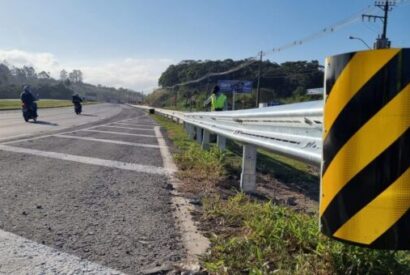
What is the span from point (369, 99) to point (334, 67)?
28 centimetres

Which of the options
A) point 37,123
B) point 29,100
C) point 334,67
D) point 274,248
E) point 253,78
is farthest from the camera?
point 253,78

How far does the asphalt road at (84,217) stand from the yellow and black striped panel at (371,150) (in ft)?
4.69

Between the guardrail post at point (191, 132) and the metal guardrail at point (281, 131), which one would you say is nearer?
the metal guardrail at point (281, 131)

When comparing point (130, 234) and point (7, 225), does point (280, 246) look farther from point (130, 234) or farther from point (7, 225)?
point (7, 225)

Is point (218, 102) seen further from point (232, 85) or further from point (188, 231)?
point (232, 85)

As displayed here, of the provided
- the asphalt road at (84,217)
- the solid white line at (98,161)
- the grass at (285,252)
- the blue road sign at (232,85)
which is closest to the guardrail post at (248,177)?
the asphalt road at (84,217)

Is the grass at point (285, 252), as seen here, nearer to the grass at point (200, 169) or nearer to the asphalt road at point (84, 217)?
the asphalt road at point (84, 217)

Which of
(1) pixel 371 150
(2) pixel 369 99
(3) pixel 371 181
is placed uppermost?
(2) pixel 369 99

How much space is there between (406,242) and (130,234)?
2264 millimetres

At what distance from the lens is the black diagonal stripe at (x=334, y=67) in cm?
230

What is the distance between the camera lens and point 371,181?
2180mm

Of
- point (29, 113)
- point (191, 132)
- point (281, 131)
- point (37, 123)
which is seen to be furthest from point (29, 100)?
point (281, 131)

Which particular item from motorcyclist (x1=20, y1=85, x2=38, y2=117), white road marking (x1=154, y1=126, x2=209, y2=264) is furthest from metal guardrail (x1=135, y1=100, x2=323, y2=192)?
motorcyclist (x1=20, y1=85, x2=38, y2=117)

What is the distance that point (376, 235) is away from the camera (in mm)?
2176
